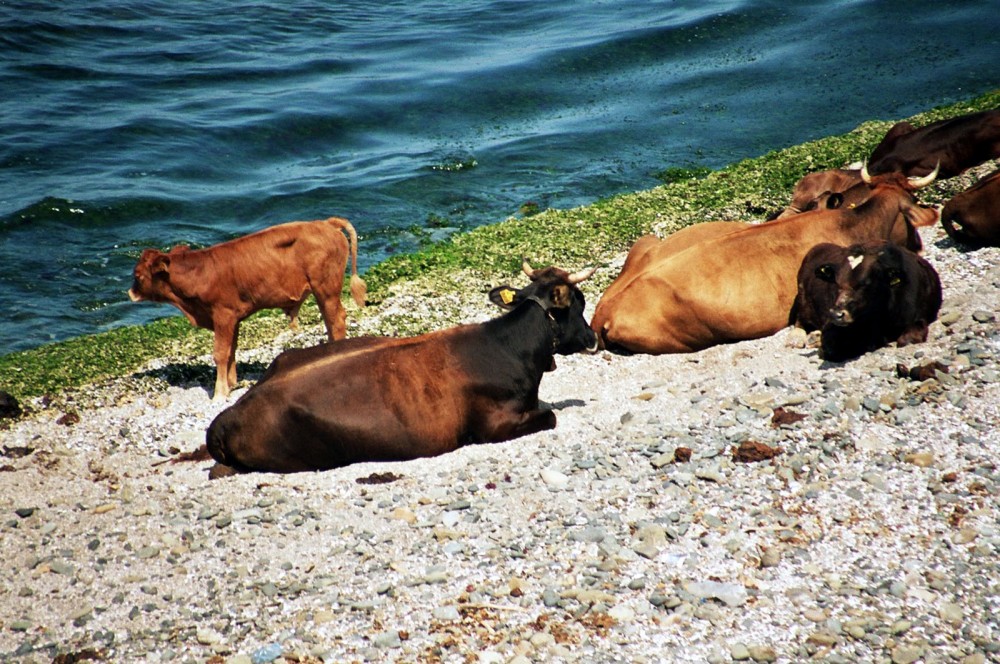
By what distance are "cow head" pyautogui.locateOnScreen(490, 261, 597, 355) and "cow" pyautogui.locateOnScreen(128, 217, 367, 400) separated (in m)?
2.65

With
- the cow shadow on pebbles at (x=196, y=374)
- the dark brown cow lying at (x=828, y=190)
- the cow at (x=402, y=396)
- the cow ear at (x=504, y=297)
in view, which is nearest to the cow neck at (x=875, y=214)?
the dark brown cow lying at (x=828, y=190)

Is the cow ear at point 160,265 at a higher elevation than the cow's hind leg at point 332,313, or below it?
higher

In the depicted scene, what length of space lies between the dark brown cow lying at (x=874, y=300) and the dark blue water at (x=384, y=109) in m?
9.59

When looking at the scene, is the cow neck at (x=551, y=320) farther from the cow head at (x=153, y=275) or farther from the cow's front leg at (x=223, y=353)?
the cow head at (x=153, y=275)

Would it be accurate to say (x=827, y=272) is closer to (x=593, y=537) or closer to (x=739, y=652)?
(x=593, y=537)

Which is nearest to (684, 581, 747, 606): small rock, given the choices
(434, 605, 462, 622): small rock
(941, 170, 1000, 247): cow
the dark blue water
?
(434, 605, 462, 622): small rock

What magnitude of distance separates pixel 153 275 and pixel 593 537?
6.18 m

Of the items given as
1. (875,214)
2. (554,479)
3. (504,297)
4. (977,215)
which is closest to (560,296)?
(504,297)

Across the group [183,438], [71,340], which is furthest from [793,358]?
[71,340]

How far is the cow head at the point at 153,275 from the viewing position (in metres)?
11.1

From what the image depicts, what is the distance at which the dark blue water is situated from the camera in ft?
65.8

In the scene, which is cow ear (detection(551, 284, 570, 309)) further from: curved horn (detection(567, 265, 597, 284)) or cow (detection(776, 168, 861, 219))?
cow (detection(776, 168, 861, 219))

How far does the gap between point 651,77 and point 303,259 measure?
19565mm

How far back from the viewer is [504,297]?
10258 millimetres
